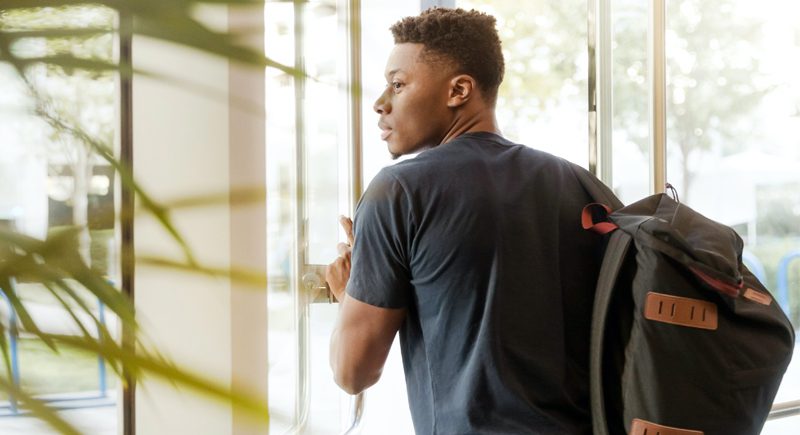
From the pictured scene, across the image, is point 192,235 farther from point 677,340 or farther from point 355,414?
point 355,414

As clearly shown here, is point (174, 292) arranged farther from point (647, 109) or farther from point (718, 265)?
point (647, 109)

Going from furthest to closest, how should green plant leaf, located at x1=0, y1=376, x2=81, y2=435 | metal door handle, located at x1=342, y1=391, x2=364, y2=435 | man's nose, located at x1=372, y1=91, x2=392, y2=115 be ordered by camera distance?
metal door handle, located at x1=342, y1=391, x2=364, y2=435 < man's nose, located at x1=372, y1=91, x2=392, y2=115 < green plant leaf, located at x1=0, y1=376, x2=81, y2=435

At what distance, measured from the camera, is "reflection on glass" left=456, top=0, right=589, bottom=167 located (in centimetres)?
230

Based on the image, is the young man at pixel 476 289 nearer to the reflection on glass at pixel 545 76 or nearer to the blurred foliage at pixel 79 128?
the blurred foliage at pixel 79 128

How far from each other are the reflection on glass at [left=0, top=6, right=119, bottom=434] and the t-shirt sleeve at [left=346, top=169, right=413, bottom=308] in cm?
79

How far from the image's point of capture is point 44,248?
8.9 inches

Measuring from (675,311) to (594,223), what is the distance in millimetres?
180

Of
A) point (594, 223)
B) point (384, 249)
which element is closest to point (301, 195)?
point (384, 249)

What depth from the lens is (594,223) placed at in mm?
1130

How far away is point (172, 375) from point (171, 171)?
7cm

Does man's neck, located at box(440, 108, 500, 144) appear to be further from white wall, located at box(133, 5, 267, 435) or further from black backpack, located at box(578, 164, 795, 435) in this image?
white wall, located at box(133, 5, 267, 435)

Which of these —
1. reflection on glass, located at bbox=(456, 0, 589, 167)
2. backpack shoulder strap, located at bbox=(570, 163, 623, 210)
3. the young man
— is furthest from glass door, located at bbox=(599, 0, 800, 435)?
the young man

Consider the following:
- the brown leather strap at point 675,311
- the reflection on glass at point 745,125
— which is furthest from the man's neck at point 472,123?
the reflection on glass at point 745,125

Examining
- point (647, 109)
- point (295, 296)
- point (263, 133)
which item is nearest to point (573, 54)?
point (647, 109)
